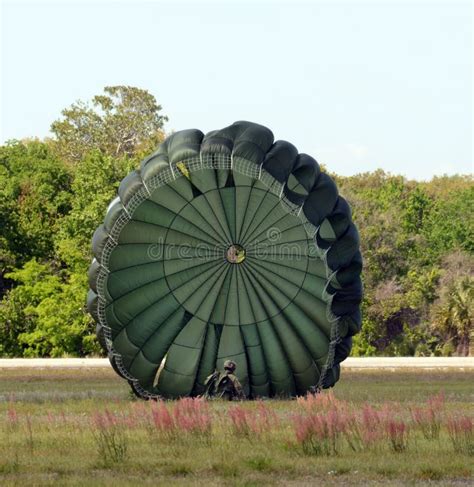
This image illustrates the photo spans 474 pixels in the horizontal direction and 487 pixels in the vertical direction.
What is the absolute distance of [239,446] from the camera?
24516 mm

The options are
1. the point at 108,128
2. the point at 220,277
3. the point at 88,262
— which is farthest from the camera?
the point at 108,128

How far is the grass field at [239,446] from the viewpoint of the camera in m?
21.3

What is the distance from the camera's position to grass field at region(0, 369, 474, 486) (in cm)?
2128

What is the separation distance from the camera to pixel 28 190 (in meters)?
81.7

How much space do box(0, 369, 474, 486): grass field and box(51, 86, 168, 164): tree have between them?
91.7 metres

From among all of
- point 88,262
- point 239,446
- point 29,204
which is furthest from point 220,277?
point 29,204

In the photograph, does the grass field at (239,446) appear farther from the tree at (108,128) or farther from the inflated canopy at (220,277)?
the tree at (108,128)

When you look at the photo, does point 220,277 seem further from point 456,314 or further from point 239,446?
point 456,314

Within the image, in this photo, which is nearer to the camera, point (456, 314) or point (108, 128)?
point (456, 314)

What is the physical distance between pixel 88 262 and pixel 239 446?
156 ft

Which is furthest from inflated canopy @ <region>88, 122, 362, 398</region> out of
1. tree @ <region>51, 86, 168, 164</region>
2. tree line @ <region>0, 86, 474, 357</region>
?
tree @ <region>51, 86, 168, 164</region>

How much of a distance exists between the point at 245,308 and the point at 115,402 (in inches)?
173

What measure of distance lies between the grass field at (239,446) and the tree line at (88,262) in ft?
124

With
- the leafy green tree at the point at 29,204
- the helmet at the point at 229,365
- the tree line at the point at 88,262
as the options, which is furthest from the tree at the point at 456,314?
the helmet at the point at 229,365
